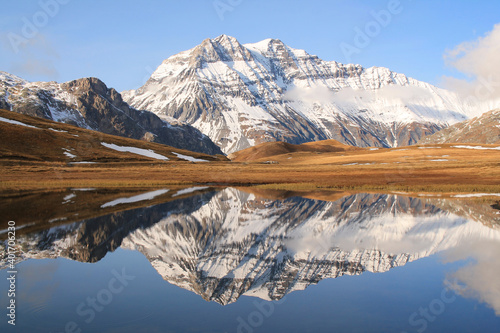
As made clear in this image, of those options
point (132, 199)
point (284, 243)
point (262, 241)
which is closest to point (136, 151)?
point (132, 199)

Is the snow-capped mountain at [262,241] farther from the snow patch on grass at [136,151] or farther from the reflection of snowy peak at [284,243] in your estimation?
the snow patch on grass at [136,151]

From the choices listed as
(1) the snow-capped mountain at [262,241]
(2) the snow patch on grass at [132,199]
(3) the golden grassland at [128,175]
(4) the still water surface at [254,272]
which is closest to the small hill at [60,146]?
(3) the golden grassland at [128,175]

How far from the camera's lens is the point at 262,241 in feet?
82.5

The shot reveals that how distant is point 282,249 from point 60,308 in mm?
12092

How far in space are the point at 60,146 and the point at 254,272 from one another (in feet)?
346

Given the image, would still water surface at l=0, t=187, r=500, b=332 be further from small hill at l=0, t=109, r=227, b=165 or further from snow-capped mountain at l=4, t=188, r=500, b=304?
small hill at l=0, t=109, r=227, b=165

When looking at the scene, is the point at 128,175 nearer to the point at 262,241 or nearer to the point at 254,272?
the point at 262,241

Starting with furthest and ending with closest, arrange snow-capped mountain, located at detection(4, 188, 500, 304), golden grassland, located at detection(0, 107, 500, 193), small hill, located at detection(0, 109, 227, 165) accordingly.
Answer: small hill, located at detection(0, 109, 227, 165) → golden grassland, located at detection(0, 107, 500, 193) → snow-capped mountain, located at detection(4, 188, 500, 304)

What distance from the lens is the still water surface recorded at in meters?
13.5

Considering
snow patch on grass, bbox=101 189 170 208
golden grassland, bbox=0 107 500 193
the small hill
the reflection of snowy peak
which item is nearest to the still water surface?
the reflection of snowy peak

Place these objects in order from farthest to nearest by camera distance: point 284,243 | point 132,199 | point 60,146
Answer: point 60,146 → point 132,199 → point 284,243

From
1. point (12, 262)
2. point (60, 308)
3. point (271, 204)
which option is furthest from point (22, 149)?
point (60, 308)

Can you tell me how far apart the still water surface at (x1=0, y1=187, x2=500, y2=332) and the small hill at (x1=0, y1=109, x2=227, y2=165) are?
227ft

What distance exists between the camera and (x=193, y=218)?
33.7 meters
